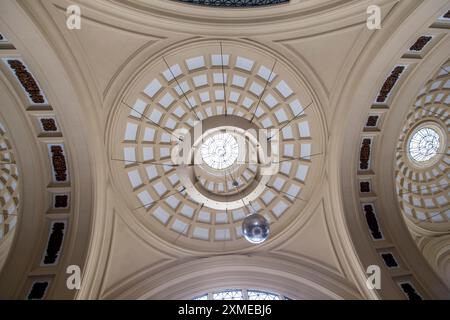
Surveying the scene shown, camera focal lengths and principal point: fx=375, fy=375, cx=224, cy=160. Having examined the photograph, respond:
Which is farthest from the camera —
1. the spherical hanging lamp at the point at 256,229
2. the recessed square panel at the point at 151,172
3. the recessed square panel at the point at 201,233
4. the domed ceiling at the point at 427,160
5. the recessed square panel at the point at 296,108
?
the domed ceiling at the point at 427,160

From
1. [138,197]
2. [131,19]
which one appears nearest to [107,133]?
[138,197]

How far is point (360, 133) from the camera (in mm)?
10922

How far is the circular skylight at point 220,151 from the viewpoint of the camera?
1097 cm

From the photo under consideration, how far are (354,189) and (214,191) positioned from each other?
13.7 feet

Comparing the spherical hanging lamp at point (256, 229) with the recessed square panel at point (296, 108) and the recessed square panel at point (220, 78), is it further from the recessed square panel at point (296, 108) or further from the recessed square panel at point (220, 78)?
the recessed square panel at point (220, 78)

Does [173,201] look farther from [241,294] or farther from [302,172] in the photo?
[302,172]

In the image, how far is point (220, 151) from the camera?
36.6ft

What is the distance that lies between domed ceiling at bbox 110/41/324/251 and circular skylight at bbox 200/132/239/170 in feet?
0.10

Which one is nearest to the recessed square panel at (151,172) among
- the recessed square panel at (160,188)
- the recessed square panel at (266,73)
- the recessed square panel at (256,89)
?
the recessed square panel at (160,188)

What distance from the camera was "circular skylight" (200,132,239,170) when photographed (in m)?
11.0

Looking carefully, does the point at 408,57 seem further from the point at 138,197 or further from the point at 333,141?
the point at 138,197

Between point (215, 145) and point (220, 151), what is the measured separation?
0.77ft

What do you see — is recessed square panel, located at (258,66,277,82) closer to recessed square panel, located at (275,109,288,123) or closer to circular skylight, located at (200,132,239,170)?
recessed square panel, located at (275,109,288,123)

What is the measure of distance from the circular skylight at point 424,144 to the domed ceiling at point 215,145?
6.07m
